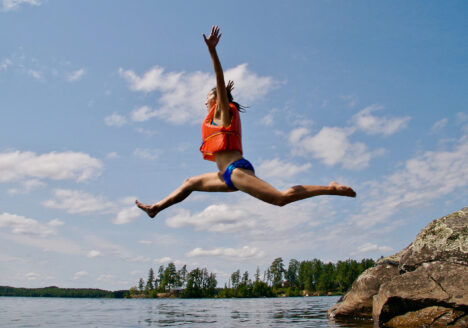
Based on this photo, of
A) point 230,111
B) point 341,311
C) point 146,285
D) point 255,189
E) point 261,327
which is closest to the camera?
point 255,189

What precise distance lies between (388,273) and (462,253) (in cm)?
358

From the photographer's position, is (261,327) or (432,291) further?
(261,327)

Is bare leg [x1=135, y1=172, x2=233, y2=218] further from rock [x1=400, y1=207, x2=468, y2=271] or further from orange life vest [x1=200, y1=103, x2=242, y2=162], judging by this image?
rock [x1=400, y1=207, x2=468, y2=271]

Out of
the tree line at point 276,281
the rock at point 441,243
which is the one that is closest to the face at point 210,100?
the rock at point 441,243

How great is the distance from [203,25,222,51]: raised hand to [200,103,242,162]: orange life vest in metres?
0.85

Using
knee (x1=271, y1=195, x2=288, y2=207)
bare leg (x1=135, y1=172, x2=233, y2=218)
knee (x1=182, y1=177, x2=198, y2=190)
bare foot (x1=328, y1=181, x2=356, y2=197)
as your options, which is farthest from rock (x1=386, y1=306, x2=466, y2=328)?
knee (x1=182, y1=177, x2=198, y2=190)

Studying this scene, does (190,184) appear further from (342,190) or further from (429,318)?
(429,318)

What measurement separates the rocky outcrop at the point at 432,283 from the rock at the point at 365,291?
172 centimetres

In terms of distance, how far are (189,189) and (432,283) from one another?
27.5 ft

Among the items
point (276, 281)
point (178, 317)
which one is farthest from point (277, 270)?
point (178, 317)

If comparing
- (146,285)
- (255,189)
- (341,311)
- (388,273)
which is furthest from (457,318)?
(146,285)

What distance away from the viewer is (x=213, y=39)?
15.4 feet

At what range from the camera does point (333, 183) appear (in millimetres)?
4898

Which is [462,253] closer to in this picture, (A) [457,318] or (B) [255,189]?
(A) [457,318]
